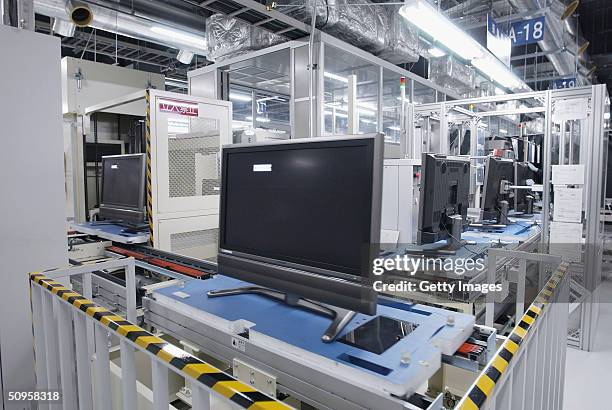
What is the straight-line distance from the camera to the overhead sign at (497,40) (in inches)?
208

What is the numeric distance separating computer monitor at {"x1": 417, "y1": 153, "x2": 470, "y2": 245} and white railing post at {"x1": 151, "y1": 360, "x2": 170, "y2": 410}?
1.85 m

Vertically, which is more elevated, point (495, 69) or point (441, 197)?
point (495, 69)

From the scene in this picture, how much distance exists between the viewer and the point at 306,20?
4.04 meters

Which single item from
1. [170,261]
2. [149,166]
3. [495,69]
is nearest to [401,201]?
[170,261]

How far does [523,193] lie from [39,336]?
16.1 ft

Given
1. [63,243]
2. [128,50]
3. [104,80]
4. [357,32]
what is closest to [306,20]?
[357,32]

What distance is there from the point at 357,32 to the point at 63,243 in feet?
11.7

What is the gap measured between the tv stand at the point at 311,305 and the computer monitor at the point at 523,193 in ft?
12.6

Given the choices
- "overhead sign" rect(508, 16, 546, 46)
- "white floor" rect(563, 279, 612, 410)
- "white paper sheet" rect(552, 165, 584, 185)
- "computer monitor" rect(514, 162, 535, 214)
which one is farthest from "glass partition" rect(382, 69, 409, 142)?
"white floor" rect(563, 279, 612, 410)

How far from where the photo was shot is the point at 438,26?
13.3 feet

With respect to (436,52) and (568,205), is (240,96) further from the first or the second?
(568,205)

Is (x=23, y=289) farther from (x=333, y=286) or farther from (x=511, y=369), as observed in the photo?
(x=511, y=369)

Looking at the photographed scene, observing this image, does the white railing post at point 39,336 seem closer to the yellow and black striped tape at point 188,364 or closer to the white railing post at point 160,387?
the yellow and black striped tape at point 188,364

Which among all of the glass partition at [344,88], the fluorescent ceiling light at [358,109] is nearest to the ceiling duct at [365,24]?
the glass partition at [344,88]
